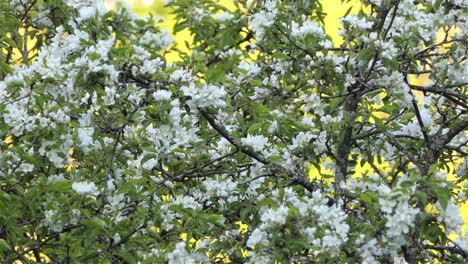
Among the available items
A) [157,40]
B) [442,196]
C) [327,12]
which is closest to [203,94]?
[442,196]

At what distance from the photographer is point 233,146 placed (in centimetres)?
439

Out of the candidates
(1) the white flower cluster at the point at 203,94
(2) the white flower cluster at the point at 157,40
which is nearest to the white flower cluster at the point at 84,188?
(1) the white flower cluster at the point at 203,94

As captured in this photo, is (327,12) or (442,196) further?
(327,12)

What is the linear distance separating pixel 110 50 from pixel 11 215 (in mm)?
870

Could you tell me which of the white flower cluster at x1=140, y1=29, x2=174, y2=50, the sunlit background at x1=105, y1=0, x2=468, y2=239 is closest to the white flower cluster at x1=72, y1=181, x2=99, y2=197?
the white flower cluster at x1=140, y1=29, x2=174, y2=50

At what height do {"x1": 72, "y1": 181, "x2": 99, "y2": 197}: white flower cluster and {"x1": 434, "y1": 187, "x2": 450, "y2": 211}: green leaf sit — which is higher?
{"x1": 72, "y1": 181, "x2": 99, "y2": 197}: white flower cluster

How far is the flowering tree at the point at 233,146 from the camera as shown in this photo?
3506mm

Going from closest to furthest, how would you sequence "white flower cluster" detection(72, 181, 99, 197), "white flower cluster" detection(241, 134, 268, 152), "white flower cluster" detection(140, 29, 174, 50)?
"white flower cluster" detection(72, 181, 99, 197), "white flower cluster" detection(241, 134, 268, 152), "white flower cluster" detection(140, 29, 174, 50)

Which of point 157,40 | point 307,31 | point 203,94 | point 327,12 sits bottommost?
point 203,94

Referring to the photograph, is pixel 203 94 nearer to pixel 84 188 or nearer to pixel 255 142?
pixel 255 142

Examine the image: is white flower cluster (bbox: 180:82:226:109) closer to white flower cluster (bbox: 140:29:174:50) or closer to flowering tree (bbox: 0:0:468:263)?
flowering tree (bbox: 0:0:468:263)

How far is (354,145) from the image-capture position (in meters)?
4.99

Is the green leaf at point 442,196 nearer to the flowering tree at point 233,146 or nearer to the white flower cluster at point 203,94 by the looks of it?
the flowering tree at point 233,146

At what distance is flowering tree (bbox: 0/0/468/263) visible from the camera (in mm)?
3506
